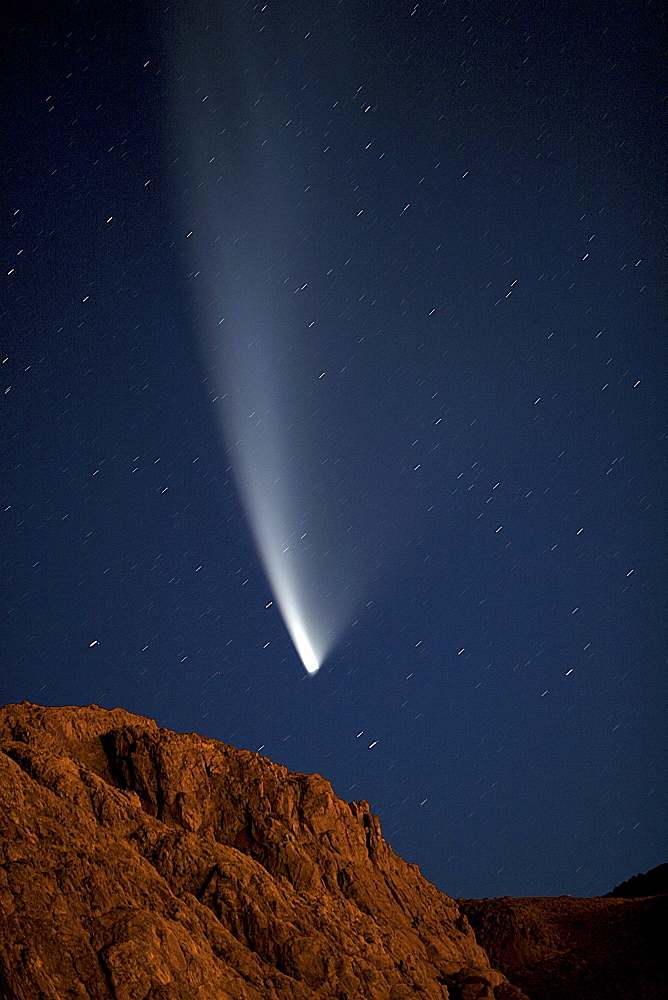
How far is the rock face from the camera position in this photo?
27.0m

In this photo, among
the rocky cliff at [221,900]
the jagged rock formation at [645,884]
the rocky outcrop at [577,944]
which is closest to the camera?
the rocky cliff at [221,900]

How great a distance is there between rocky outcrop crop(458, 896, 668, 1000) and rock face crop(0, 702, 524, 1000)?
336 centimetres

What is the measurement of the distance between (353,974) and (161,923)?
9224 mm

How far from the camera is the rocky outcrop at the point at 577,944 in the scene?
46.9 m

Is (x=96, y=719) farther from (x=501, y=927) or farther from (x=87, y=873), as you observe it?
(x=501, y=927)

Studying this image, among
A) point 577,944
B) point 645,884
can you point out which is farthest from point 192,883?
point 645,884

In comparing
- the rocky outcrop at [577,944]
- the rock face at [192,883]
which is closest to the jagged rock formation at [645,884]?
the rocky outcrop at [577,944]

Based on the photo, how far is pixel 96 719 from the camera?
44.2 metres

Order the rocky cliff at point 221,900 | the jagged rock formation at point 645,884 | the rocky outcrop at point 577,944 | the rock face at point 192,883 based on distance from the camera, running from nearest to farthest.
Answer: the rock face at point 192,883 < the rocky cliff at point 221,900 < the rocky outcrop at point 577,944 < the jagged rock formation at point 645,884

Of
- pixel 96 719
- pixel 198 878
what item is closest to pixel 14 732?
pixel 96 719

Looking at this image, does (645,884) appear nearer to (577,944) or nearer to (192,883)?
(577,944)

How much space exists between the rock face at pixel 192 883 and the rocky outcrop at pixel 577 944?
11.0 ft

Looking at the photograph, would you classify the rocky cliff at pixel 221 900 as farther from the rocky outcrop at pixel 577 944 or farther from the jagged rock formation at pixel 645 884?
the jagged rock formation at pixel 645 884

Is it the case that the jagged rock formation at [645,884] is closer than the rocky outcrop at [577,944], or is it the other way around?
the rocky outcrop at [577,944]
